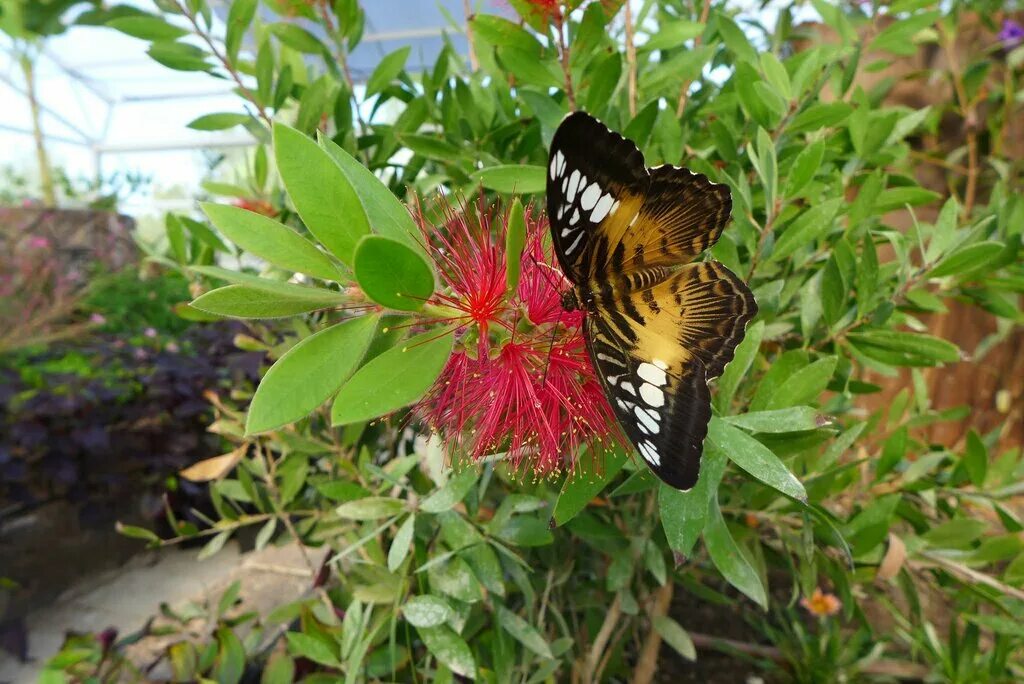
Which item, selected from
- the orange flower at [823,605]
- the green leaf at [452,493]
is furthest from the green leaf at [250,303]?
the orange flower at [823,605]

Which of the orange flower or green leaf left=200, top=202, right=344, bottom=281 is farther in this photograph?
the orange flower

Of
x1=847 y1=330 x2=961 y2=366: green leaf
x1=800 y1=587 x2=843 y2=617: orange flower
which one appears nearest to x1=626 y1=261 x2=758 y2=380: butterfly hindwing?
x1=847 y1=330 x2=961 y2=366: green leaf

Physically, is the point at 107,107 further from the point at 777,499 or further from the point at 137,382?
the point at 777,499

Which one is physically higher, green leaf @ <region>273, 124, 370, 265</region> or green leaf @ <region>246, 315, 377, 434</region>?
green leaf @ <region>273, 124, 370, 265</region>

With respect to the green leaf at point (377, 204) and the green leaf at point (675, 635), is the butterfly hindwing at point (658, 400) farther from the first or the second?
the green leaf at point (675, 635)

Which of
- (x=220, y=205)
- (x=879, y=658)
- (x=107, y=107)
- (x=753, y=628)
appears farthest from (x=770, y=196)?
(x=107, y=107)

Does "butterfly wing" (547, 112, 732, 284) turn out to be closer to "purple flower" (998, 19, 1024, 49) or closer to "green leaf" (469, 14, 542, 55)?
"green leaf" (469, 14, 542, 55)
